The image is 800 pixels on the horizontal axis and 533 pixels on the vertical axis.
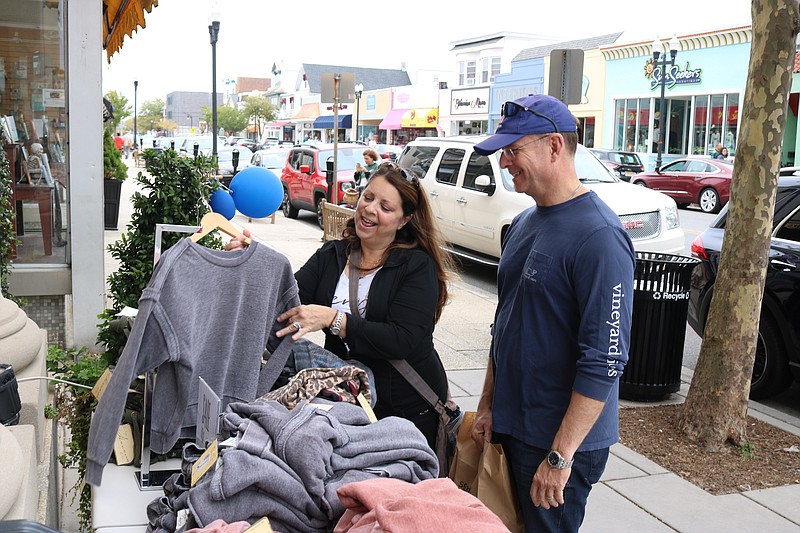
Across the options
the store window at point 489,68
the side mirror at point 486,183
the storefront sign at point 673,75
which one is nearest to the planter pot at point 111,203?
the side mirror at point 486,183

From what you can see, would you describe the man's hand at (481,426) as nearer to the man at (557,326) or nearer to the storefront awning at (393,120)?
the man at (557,326)

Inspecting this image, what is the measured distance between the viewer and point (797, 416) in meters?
6.48

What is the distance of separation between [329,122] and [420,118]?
17360 mm

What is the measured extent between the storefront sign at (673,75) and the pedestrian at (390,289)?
33.4 m

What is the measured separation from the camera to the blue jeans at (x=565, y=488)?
2670 millimetres

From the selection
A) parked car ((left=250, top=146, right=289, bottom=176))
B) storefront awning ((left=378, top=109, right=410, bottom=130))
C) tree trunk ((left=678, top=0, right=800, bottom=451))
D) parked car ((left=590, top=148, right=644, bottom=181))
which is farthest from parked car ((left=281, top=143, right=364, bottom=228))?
storefront awning ((left=378, top=109, right=410, bottom=130))

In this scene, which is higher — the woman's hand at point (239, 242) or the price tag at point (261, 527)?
the woman's hand at point (239, 242)

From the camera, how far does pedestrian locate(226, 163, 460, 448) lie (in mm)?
3100

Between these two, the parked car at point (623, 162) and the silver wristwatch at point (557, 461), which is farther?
the parked car at point (623, 162)

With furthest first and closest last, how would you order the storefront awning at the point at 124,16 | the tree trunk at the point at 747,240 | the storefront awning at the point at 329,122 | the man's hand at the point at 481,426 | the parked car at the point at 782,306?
1. the storefront awning at the point at 329,122
2. the storefront awning at the point at 124,16
3. the parked car at the point at 782,306
4. the tree trunk at the point at 747,240
5. the man's hand at the point at 481,426

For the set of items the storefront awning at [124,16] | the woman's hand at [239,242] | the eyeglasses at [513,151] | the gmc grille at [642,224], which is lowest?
the gmc grille at [642,224]

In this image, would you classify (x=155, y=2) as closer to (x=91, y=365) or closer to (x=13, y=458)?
(x=91, y=365)

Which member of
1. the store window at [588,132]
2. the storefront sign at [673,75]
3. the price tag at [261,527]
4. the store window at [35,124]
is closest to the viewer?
the price tag at [261,527]

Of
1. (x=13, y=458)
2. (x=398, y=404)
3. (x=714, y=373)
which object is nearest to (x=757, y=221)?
(x=714, y=373)
